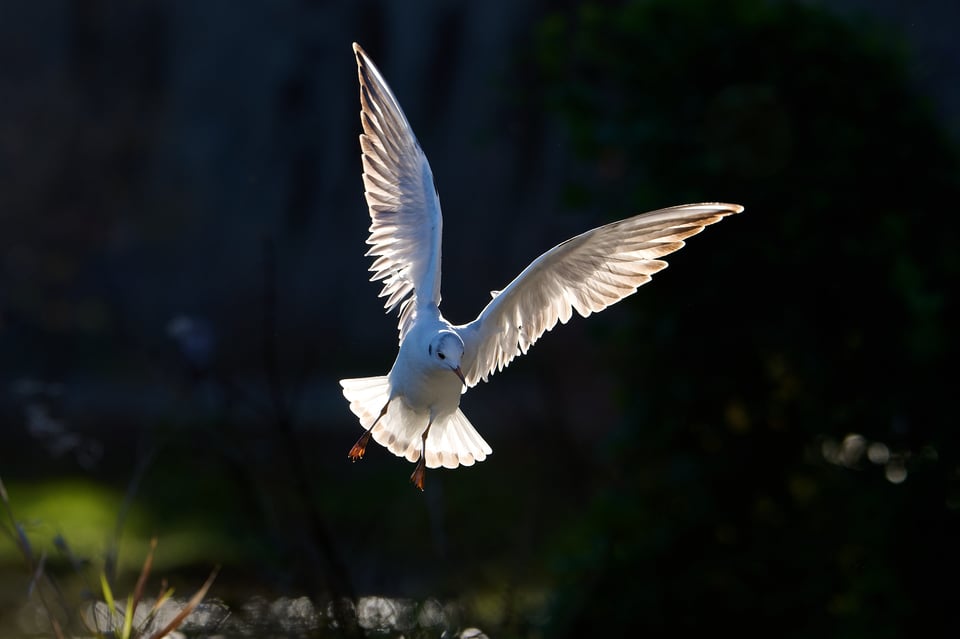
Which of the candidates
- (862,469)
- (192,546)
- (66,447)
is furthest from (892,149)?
(192,546)

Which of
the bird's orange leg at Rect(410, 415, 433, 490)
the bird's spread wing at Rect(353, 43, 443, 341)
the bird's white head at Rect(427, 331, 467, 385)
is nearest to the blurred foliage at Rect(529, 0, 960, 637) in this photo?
the bird's spread wing at Rect(353, 43, 443, 341)

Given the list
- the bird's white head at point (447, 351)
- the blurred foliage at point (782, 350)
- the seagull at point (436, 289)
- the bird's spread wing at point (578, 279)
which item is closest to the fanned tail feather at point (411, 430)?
the seagull at point (436, 289)

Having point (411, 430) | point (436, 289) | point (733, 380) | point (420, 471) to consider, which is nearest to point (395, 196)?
point (436, 289)

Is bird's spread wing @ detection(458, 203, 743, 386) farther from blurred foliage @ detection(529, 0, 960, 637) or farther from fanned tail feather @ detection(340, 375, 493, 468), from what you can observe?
blurred foliage @ detection(529, 0, 960, 637)

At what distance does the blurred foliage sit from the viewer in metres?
3.54

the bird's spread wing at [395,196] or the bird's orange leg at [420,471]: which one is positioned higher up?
the bird's spread wing at [395,196]

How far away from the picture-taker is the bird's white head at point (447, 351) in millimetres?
2326

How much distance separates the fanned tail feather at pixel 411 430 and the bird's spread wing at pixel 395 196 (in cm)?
19

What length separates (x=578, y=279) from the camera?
2520 mm

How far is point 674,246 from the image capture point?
2342mm

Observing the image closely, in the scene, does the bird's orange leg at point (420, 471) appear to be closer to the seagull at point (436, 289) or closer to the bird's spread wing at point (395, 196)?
the seagull at point (436, 289)

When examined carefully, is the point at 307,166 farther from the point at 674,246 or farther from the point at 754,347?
the point at 674,246

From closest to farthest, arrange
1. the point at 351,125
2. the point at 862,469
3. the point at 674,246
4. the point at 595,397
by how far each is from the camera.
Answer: the point at 674,246 → the point at 862,469 → the point at 595,397 → the point at 351,125

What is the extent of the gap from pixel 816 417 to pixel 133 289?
263 inches
